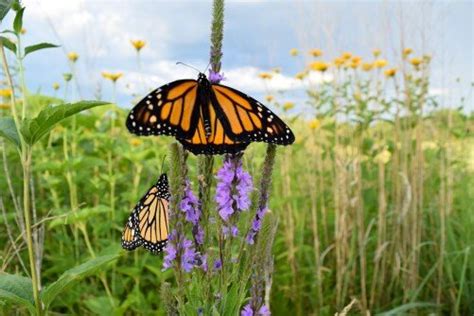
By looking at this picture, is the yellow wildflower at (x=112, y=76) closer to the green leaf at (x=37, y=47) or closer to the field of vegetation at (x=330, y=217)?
the field of vegetation at (x=330, y=217)

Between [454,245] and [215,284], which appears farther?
[454,245]

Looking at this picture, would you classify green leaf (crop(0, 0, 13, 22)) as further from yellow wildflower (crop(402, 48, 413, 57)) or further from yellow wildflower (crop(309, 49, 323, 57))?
yellow wildflower (crop(309, 49, 323, 57))

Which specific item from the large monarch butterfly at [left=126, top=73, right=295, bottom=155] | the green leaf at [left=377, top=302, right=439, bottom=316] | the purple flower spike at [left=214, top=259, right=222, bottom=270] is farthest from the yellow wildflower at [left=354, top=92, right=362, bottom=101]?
the purple flower spike at [left=214, top=259, right=222, bottom=270]

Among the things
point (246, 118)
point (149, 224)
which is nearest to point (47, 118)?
point (246, 118)

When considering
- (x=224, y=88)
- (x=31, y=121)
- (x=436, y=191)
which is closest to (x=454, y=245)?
(x=436, y=191)

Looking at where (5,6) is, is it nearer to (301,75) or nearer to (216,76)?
(216,76)

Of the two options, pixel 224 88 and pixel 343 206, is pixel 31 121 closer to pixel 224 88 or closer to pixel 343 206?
pixel 224 88
